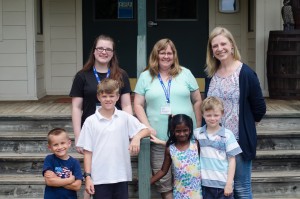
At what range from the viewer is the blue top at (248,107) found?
4.21m

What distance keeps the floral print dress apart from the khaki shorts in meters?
0.22

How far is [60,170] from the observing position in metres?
4.21

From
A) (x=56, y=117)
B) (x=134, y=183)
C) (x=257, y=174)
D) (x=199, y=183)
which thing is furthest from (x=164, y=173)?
(x=56, y=117)

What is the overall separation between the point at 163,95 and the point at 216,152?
61cm

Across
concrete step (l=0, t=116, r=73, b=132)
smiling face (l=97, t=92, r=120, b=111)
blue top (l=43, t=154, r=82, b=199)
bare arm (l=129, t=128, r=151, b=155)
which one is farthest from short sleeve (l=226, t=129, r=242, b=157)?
concrete step (l=0, t=116, r=73, b=132)

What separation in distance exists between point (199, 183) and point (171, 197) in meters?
0.40

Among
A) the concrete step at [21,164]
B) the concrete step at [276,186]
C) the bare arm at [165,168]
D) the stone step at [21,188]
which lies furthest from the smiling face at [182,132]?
the concrete step at [21,164]

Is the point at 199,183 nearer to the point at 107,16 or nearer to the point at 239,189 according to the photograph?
the point at 239,189

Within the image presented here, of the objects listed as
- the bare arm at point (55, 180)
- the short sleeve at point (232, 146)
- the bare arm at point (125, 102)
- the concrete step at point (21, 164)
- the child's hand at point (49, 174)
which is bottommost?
the concrete step at point (21, 164)

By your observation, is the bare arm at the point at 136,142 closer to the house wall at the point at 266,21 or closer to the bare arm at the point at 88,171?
the bare arm at the point at 88,171

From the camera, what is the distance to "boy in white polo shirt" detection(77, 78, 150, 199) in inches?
165

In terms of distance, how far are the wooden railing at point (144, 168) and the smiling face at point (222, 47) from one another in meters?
0.80

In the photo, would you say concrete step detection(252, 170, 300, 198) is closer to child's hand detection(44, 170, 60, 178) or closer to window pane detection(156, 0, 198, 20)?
child's hand detection(44, 170, 60, 178)

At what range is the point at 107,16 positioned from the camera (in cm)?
857
